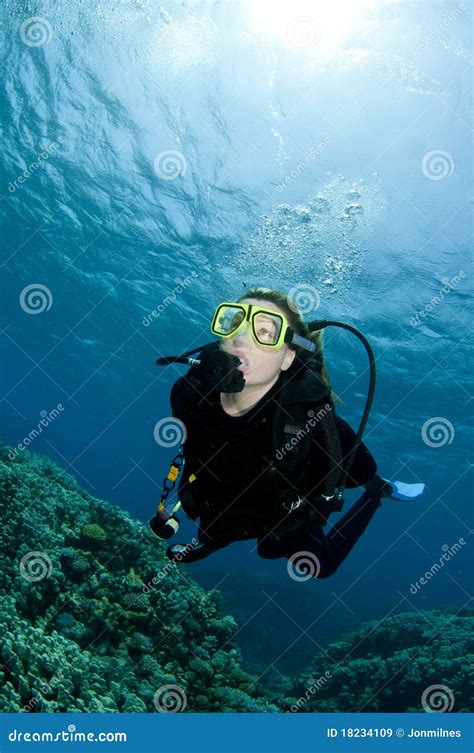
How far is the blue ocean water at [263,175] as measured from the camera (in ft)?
35.7

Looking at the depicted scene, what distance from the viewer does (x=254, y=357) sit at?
442 centimetres

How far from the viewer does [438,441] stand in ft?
98.5

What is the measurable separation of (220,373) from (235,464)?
38.9 inches

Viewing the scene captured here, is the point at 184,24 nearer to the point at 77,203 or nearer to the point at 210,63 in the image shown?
the point at 210,63

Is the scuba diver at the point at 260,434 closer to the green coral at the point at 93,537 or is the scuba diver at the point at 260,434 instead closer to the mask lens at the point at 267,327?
the mask lens at the point at 267,327

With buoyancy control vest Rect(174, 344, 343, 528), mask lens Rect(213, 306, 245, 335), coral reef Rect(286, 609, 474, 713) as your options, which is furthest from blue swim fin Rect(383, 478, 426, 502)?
coral reef Rect(286, 609, 474, 713)

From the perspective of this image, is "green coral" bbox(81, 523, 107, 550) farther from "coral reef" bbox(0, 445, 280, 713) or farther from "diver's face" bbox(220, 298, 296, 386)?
"diver's face" bbox(220, 298, 296, 386)

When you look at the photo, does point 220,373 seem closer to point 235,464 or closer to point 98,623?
point 235,464

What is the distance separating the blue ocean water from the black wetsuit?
25.8 feet

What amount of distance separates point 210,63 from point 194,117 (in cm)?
157

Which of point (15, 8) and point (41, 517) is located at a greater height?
point (15, 8)

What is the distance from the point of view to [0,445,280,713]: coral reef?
5.20 metres

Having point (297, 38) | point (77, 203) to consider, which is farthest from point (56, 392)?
point (297, 38)

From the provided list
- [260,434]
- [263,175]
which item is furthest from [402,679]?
[263,175]
